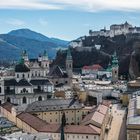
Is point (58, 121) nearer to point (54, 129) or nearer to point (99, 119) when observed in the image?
point (99, 119)

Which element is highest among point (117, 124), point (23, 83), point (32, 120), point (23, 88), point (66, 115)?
point (23, 83)

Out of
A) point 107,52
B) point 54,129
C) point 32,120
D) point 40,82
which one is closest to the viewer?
point 54,129

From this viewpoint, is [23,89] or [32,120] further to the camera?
[23,89]

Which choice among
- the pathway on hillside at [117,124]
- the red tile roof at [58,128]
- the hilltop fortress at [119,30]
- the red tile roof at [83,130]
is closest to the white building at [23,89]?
the pathway on hillside at [117,124]

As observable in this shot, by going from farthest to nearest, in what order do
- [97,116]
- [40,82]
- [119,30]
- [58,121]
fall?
1. [119,30]
2. [40,82]
3. [58,121]
4. [97,116]

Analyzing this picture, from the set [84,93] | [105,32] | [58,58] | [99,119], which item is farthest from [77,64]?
[99,119]

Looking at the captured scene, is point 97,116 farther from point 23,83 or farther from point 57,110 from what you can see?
point 23,83

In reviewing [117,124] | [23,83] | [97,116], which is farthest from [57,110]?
[23,83]

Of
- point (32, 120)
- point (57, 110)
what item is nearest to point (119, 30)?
point (57, 110)

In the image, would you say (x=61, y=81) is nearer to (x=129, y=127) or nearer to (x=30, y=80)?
(x=30, y=80)

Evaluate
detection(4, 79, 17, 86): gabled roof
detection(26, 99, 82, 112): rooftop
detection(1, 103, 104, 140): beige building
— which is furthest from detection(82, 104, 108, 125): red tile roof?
detection(4, 79, 17, 86): gabled roof

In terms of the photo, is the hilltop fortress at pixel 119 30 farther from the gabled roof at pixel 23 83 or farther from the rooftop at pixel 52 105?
the rooftop at pixel 52 105

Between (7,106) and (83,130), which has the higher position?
(83,130)

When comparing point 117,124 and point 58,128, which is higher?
point 58,128
